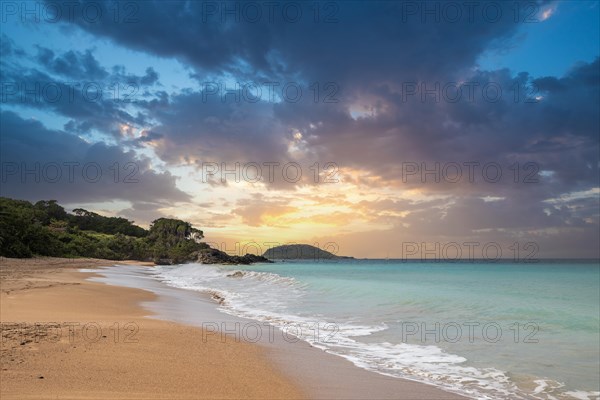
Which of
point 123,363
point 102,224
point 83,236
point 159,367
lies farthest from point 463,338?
point 102,224

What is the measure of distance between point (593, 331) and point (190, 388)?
12.6 meters

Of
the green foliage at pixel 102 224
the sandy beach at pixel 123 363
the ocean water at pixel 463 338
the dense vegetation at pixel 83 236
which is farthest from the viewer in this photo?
the green foliage at pixel 102 224

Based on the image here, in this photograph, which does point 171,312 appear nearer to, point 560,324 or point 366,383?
point 366,383

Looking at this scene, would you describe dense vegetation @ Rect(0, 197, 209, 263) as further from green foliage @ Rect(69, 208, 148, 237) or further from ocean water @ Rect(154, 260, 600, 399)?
ocean water @ Rect(154, 260, 600, 399)

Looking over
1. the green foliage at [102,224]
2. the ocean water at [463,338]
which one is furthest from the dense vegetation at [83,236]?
the ocean water at [463,338]

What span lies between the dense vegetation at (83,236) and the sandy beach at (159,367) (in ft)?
148

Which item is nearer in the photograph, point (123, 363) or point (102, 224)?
point (123, 363)

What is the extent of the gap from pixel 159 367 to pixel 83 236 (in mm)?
90503

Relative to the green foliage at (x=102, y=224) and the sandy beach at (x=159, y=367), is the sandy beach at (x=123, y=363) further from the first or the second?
the green foliage at (x=102, y=224)

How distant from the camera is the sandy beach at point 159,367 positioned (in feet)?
16.3

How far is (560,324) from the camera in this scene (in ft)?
43.2

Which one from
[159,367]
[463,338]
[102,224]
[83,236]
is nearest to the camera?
[159,367]

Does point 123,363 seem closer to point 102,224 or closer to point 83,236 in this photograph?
point 83,236

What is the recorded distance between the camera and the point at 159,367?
5.98 meters
